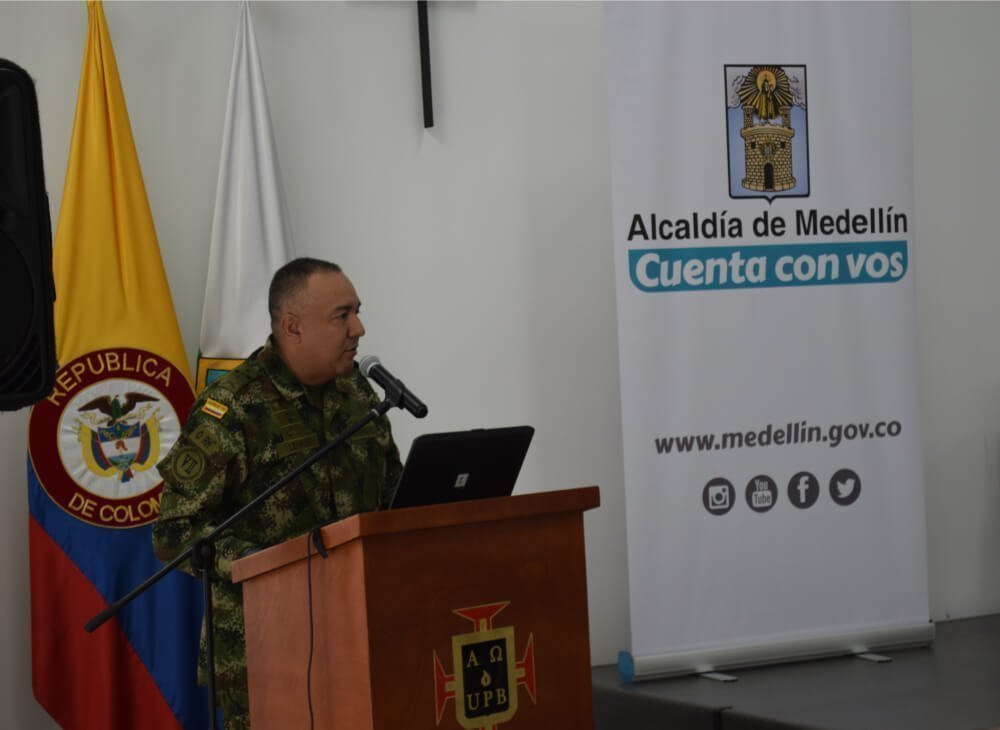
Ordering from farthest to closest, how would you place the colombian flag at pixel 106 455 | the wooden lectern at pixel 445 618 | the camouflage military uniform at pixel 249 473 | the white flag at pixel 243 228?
1. the white flag at pixel 243 228
2. the colombian flag at pixel 106 455
3. the camouflage military uniform at pixel 249 473
4. the wooden lectern at pixel 445 618

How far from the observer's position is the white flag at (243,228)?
3740 mm

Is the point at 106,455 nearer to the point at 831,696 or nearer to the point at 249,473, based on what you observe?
the point at 249,473

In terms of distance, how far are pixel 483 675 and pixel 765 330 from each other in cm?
200

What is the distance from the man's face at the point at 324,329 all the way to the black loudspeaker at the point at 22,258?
61.7 inches

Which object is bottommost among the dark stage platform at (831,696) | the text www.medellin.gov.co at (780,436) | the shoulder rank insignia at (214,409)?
the dark stage platform at (831,696)

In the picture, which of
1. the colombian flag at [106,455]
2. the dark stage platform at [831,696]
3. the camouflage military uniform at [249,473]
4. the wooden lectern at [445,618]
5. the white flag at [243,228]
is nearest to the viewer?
the wooden lectern at [445,618]

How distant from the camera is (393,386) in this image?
2.46m

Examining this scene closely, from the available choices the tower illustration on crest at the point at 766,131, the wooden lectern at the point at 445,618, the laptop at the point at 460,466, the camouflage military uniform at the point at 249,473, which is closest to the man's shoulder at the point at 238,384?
the camouflage military uniform at the point at 249,473

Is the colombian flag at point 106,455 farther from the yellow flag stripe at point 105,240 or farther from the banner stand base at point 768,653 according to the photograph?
the banner stand base at point 768,653

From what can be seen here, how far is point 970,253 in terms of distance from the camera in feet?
16.1

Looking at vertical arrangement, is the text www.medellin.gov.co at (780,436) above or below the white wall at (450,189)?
below

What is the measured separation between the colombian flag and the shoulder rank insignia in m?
0.76

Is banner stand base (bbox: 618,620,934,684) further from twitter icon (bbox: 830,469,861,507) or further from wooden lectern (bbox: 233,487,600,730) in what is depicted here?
wooden lectern (bbox: 233,487,600,730)

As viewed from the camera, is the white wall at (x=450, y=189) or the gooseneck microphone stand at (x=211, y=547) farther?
the white wall at (x=450, y=189)
